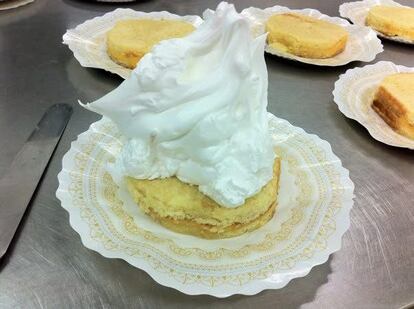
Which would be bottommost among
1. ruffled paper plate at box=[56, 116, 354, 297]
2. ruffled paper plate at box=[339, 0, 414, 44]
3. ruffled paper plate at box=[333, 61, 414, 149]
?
ruffled paper plate at box=[339, 0, 414, 44]

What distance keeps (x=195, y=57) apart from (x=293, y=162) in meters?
0.31

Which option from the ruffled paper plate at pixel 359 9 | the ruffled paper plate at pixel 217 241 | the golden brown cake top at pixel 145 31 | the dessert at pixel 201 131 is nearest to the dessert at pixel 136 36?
the golden brown cake top at pixel 145 31

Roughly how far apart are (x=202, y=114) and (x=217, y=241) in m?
0.22

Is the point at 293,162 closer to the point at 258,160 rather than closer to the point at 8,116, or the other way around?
the point at 258,160

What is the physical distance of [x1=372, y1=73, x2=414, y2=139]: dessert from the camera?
1230 millimetres

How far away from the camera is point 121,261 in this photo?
852 mm

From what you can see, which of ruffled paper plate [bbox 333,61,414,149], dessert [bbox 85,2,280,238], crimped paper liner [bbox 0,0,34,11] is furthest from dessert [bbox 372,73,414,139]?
crimped paper liner [bbox 0,0,34,11]

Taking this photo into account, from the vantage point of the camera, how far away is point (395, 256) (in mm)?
922

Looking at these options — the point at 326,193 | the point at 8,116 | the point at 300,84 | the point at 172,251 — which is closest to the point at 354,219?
the point at 326,193

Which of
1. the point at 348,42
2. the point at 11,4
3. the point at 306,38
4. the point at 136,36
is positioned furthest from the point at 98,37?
the point at 348,42

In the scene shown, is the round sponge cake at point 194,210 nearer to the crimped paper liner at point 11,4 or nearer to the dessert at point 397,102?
the dessert at point 397,102

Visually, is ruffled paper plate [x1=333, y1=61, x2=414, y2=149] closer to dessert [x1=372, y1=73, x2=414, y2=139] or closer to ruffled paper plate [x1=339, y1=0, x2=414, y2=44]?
dessert [x1=372, y1=73, x2=414, y2=139]

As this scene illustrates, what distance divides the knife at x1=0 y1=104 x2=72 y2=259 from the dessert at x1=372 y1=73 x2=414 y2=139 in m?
0.77

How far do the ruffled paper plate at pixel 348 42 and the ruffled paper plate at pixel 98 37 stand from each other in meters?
0.21
